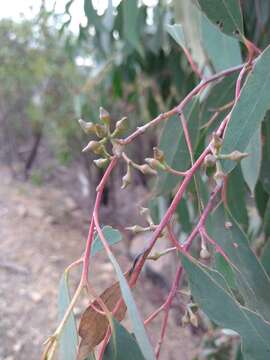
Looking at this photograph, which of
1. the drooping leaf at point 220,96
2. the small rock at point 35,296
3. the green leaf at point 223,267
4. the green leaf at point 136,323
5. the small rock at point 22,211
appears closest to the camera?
the green leaf at point 136,323

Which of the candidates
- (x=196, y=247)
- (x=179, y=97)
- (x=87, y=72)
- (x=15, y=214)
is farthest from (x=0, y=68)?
(x=196, y=247)

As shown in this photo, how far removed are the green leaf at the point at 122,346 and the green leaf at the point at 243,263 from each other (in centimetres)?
16

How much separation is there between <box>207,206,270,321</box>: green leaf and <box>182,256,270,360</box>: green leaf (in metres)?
0.08

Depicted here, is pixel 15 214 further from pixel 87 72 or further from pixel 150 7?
pixel 150 7

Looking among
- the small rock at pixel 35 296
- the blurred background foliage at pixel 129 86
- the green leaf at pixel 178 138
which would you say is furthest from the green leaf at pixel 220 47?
the small rock at pixel 35 296

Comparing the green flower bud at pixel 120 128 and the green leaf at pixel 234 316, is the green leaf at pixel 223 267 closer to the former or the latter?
the green leaf at pixel 234 316

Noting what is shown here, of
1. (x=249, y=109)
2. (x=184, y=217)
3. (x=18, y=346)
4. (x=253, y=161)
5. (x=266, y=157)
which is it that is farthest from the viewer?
(x=18, y=346)

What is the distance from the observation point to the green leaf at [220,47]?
0.89 m

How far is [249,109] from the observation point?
1.88 feet

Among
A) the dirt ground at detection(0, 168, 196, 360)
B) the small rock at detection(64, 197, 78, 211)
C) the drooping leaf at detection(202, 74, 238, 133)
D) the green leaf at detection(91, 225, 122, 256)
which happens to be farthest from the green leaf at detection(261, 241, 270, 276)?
the small rock at detection(64, 197, 78, 211)

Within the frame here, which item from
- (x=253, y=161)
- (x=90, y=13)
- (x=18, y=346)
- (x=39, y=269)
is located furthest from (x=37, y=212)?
(x=253, y=161)

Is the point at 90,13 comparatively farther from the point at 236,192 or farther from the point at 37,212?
the point at 37,212

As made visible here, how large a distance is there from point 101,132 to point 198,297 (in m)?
0.19

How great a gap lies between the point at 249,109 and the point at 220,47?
13.6 inches
